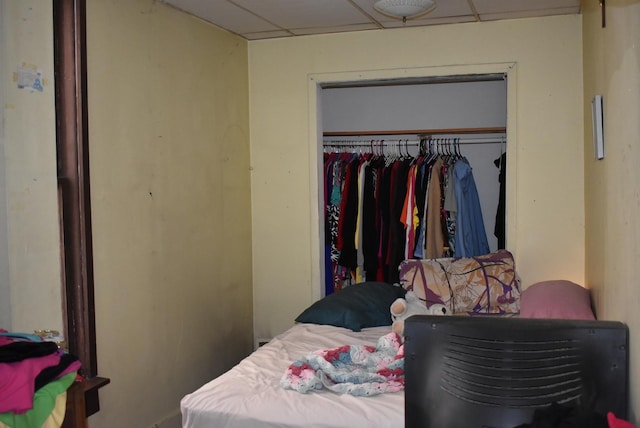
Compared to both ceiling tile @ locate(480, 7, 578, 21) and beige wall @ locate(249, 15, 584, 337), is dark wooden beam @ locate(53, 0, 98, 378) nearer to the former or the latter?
beige wall @ locate(249, 15, 584, 337)

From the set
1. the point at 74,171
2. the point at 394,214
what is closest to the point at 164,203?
the point at 74,171

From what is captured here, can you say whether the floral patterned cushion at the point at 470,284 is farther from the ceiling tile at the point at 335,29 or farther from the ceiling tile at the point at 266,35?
the ceiling tile at the point at 266,35

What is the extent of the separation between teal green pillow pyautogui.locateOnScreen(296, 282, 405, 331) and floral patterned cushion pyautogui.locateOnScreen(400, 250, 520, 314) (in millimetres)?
181

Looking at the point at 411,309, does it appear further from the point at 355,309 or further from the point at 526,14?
the point at 526,14

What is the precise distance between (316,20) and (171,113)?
1.08 metres

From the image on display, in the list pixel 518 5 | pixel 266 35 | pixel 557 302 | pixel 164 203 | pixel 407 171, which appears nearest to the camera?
pixel 557 302

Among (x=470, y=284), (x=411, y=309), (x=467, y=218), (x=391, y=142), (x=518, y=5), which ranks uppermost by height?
(x=518, y=5)

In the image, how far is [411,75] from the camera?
4.18 meters

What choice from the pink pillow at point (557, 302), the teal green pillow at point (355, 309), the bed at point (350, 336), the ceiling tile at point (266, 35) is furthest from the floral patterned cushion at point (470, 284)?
the ceiling tile at point (266, 35)

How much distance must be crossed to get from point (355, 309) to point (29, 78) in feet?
6.91

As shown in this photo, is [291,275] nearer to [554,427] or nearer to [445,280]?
[445,280]

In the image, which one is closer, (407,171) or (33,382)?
(33,382)

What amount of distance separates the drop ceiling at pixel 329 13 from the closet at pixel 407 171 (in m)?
0.44

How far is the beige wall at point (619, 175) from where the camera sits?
1.58 m
